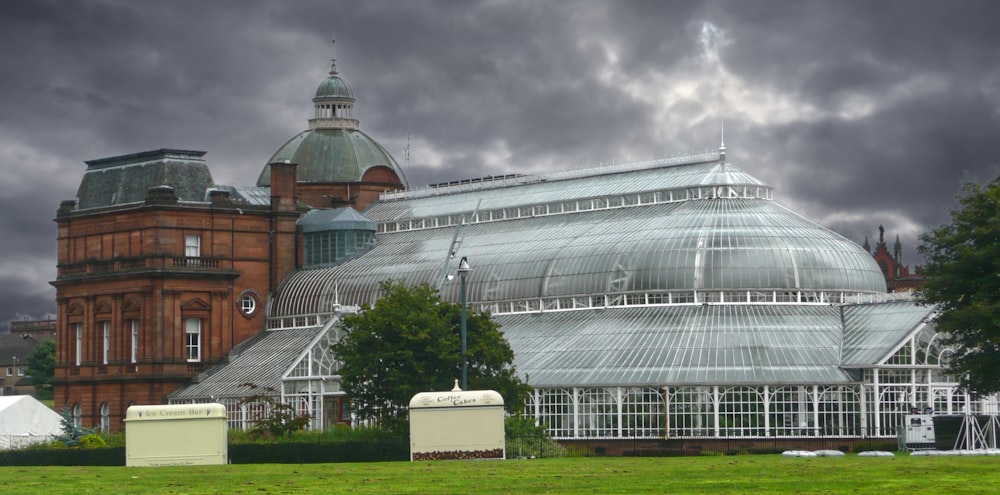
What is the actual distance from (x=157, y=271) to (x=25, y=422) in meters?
20.1

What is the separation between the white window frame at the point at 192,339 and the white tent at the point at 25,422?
16479 millimetres

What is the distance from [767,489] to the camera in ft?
151

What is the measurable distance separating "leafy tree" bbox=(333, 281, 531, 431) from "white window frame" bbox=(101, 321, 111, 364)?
44562mm

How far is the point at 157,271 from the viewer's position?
413ft

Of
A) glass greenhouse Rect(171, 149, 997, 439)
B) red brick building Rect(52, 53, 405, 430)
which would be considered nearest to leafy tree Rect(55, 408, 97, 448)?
glass greenhouse Rect(171, 149, 997, 439)

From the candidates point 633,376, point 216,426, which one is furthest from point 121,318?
point 216,426

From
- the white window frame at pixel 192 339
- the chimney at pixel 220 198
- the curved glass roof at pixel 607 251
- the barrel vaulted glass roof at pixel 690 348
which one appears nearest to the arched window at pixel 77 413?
the white window frame at pixel 192 339

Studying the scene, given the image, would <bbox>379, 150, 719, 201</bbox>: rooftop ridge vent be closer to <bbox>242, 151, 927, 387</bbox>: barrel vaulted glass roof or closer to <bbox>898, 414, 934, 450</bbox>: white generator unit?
<bbox>242, 151, 927, 387</bbox>: barrel vaulted glass roof

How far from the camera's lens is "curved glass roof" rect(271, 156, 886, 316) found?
10425cm

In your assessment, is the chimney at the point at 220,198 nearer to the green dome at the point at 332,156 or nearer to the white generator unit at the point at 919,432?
the green dome at the point at 332,156

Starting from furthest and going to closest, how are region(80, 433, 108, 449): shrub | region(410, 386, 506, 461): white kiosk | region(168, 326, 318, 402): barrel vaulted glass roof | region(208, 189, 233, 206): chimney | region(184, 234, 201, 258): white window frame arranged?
region(208, 189, 233, 206): chimney < region(184, 234, 201, 258): white window frame < region(168, 326, 318, 402): barrel vaulted glass roof < region(80, 433, 108, 449): shrub < region(410, 386, 506, 461): white kiosk

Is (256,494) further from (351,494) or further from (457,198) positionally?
(457,198)

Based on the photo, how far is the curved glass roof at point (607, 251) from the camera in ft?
342

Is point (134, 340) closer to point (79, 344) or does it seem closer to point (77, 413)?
point (79, 344)
